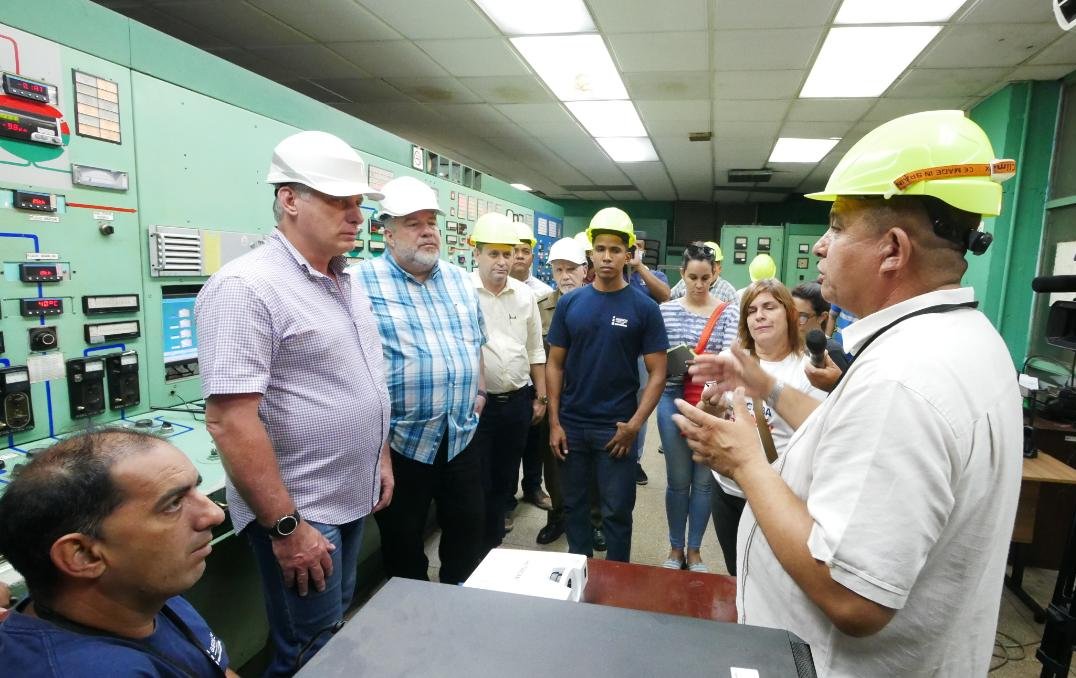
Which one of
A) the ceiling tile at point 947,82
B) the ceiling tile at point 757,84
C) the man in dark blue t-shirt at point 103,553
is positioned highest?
the ceiling tile at point 757,84

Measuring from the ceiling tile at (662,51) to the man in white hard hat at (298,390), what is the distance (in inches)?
119

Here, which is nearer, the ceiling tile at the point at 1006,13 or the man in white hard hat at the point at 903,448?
the man in white hard hat at the point at 903,448

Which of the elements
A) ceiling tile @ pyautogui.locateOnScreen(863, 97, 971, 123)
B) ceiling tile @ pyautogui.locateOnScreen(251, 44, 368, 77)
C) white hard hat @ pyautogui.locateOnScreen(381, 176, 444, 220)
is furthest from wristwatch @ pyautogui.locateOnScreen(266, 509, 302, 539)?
→ ceiling tile @ pyautogui.locateOnScreen(863, 97, 971, 123)

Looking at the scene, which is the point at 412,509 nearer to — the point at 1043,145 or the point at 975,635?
the point at 975,635

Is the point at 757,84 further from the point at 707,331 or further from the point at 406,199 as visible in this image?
the point at 406,199

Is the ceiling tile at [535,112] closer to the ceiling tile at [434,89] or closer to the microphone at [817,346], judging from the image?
the ceiling tile at [434,89]

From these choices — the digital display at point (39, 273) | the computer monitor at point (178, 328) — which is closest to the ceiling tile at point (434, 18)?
the computer monitor at point (178, 328)

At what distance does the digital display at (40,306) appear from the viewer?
5.61 feet

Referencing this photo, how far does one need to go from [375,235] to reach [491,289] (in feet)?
3.47

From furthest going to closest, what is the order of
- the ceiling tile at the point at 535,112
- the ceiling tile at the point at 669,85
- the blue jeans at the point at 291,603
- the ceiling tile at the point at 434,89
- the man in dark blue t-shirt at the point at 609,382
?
the ceiling tile at the point at 535,112
the ceiling tile at the point at 434,89
the ceiling tile at the point at 669,85
the man in dark blue t-shirt at the point at 609,382
the blue jeans at the point at 291,603

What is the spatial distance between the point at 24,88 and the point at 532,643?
218 cm

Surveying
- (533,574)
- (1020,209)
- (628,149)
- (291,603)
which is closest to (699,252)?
(533,574)

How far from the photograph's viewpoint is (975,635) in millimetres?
810

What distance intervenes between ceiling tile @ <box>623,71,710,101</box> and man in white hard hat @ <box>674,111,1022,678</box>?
13.4 ft
